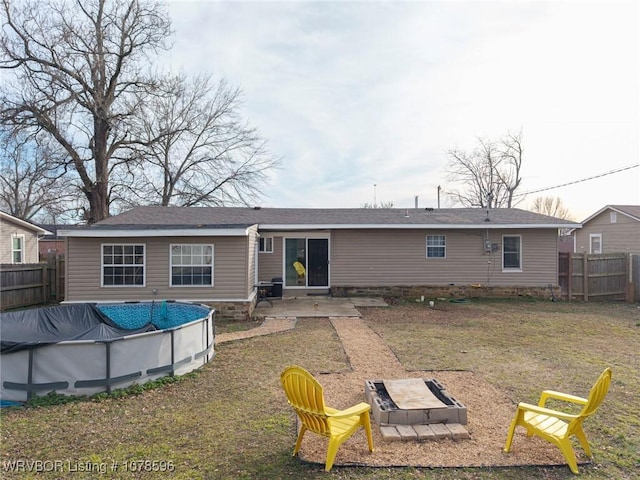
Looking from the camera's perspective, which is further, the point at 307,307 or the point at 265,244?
the point at 265,244

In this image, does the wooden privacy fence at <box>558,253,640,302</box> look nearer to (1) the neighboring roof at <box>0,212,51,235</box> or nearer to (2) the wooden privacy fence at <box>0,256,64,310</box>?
(2) the wooden privacy fence at <box>0,256,64,310</box>

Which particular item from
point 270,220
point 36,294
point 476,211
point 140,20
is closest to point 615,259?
point 476,211

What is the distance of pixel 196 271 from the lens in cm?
1103

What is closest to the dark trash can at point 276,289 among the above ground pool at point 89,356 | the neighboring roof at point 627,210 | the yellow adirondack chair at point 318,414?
the above ground pool at point 89,356

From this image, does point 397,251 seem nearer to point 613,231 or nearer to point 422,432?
point 422,432

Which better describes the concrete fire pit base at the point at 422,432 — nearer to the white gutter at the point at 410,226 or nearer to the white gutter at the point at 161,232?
the white gutter at the point at 161,232

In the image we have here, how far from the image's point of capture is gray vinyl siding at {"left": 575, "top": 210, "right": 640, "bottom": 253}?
20.9m

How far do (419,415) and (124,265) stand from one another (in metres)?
9.60

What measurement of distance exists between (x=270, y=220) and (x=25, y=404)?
1064 centimetres

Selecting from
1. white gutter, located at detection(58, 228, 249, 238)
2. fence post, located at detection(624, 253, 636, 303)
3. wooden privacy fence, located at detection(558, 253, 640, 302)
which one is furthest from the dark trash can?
fence post, located at detection(624, 253, 636, 303)

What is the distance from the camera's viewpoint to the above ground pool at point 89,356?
5055 mm

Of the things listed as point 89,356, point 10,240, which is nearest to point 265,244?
point 89,356

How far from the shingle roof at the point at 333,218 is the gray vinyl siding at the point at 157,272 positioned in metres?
2.03

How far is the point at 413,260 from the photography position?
48.3 ft
